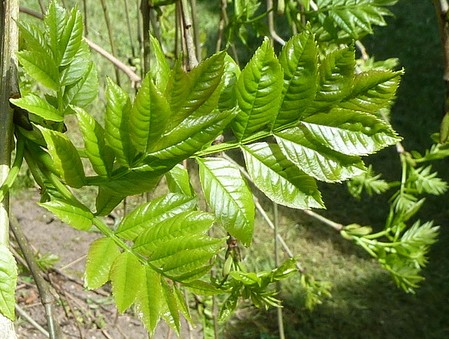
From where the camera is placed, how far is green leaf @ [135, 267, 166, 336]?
328 mm

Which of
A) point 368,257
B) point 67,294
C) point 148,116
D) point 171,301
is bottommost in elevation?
point 368,257

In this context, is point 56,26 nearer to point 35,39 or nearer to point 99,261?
point 35,39

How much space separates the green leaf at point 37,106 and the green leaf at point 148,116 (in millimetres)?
53

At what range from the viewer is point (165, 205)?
1.17ft

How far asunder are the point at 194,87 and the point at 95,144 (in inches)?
2.4

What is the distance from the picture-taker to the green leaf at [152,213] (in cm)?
35

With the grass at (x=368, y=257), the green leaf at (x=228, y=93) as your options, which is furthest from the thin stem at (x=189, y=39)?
the grass at (x=368, y=257)

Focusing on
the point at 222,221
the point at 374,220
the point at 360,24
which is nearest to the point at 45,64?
the point at 222,221

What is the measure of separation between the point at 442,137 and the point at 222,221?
0.25 metres

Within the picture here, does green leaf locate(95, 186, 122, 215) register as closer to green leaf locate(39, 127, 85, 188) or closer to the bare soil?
green leaf locate(39, 127, 85, 188)

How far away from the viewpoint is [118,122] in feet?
1.05

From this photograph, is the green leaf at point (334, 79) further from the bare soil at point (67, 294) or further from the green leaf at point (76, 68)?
the bare soil at point (67, 294)

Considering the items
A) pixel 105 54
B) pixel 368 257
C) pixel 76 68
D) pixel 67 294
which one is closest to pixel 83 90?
pixel 76 68

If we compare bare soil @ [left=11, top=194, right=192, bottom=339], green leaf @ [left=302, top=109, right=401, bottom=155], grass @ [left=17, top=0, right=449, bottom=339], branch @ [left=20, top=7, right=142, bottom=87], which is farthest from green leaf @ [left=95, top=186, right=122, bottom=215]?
grass @ [left=17, top=0, right=449, bottom=339]
